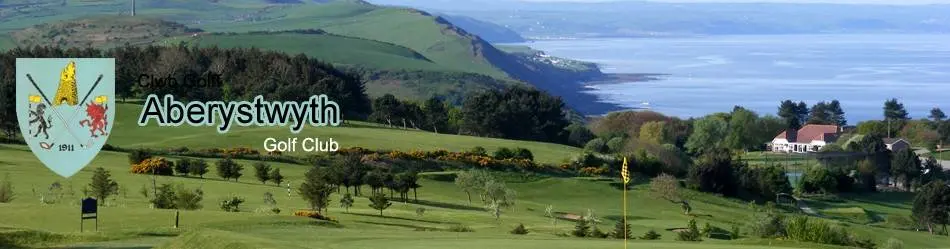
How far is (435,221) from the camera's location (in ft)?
127

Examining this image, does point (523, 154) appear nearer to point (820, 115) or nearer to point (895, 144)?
point (895, 144)

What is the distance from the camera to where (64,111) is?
142 ft

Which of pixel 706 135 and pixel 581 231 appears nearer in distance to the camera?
pixel 581 231

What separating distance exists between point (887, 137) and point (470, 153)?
4566cm

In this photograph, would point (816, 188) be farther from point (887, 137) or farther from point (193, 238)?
point (193, 238)

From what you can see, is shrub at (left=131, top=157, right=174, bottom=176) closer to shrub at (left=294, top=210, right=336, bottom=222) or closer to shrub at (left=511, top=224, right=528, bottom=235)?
shrub at (left=294, top=210, right=336, bottom=222)

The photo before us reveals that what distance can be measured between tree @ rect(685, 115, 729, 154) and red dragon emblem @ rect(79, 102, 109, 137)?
160 feet

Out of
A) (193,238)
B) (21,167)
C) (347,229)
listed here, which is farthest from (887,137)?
(193,238)

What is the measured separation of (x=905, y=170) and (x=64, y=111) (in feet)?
155

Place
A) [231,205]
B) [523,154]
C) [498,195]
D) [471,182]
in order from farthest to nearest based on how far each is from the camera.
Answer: [523,154]
[471,182]
[498,195]
[231,205]

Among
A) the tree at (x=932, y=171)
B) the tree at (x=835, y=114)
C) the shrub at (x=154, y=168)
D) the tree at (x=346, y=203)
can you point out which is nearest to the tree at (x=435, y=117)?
the tree at (x=932, y=171)

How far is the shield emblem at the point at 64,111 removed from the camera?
1732 inches

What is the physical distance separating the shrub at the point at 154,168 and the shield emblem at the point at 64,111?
4.96ft

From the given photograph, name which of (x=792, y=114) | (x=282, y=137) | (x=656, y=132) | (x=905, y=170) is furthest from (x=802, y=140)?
(x=282, y=137)
